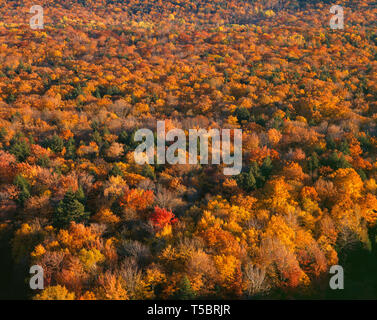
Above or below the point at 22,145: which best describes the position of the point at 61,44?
above

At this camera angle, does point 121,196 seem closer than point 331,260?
No

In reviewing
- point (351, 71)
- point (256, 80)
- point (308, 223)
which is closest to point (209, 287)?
point (308, 223)

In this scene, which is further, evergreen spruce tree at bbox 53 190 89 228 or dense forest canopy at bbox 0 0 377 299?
evergreen spruce tree at bbox 53 190 89 228

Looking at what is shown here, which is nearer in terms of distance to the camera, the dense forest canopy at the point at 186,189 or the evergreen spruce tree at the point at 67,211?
the dense forest canopy at the point at 186,189

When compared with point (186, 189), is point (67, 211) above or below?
below

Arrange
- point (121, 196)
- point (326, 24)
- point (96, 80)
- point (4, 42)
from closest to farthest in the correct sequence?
point (121, 196)
point (96, 80)
point (4, 42)
point (326, 24)

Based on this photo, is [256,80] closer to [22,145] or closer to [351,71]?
[351,71]

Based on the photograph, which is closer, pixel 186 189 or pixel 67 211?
pixel 67 211

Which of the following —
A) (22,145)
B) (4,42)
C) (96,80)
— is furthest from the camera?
(4,42)
